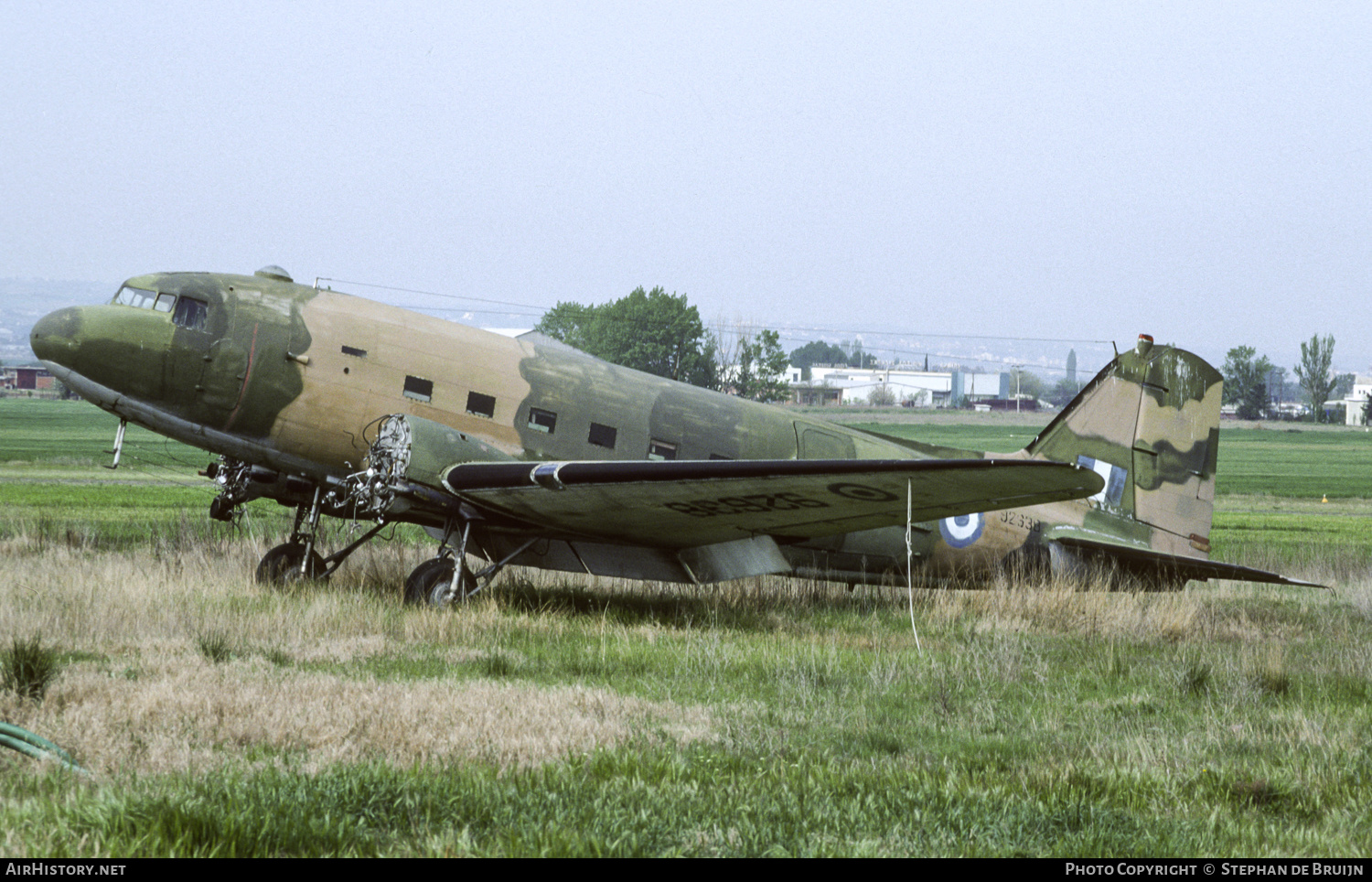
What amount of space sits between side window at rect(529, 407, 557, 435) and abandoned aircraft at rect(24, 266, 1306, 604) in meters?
0.02

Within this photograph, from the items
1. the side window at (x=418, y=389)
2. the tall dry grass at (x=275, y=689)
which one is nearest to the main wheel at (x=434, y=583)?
the tall dry grass at (x=275, y=689)

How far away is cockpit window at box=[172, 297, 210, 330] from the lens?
42.2 feet

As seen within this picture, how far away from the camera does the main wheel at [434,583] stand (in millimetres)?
13062

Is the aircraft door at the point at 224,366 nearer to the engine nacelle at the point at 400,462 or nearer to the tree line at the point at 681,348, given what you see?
the engine nacelle at the point at 400,462

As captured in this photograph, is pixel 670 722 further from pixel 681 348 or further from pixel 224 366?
pixel 681 348

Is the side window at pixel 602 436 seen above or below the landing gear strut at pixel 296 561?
above

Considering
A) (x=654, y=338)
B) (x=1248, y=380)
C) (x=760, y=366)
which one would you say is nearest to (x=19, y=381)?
(x=654, y=338)

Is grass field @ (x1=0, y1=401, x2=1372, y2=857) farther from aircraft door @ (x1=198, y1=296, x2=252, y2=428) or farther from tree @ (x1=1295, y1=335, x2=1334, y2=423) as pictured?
tree @ (x1=1295, y1=335, x2=1334, y2=423)

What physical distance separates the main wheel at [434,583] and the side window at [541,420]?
1899 mm

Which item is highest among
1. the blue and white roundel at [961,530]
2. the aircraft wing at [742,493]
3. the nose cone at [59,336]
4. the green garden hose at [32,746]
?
the nose cone at [59,336]

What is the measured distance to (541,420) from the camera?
13938 millimetres

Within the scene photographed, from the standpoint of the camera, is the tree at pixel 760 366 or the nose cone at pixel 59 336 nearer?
the nose cone at pixel 59 336

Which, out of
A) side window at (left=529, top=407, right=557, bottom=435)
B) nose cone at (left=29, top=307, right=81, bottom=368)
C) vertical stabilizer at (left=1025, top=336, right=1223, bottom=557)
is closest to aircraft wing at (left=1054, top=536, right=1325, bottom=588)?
vertical stabilizer at (left=1025, top=336, right=1223, bottom=557)
